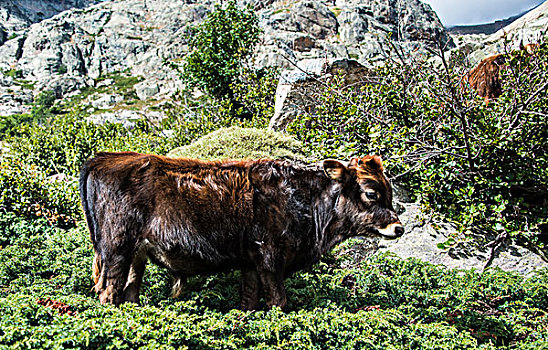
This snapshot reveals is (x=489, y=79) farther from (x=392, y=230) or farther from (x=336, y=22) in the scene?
(x=336, y=22)

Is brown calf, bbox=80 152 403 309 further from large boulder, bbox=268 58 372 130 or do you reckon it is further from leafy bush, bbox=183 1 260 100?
leafy bush, bbox=183 1 260 100

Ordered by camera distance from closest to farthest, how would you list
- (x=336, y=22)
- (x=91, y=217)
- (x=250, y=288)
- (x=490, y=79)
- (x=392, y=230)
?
(x=91, y=217) < (x=250, y=288) < (x=392, y=230) < (x=490, y=79) < (x=336, y=22)

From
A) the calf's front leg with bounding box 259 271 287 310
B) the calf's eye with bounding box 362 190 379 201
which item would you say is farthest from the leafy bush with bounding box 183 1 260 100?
the calf's front leg with bounding box 259 271 287 310

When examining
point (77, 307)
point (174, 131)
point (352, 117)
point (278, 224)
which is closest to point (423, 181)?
point (352, 117)

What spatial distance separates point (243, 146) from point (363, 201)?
126 inches

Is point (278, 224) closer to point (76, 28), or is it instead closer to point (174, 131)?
point (174, 131)

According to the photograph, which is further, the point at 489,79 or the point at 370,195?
the point at 489,79

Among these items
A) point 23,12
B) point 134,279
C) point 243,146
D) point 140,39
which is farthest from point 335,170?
point 23,12

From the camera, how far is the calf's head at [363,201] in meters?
4.37

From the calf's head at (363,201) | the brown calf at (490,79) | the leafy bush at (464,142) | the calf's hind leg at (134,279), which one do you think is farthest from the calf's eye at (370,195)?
the brown calf at (490,79)

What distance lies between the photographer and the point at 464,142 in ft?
22.7

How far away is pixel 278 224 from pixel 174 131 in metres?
9.14

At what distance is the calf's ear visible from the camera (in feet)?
14.2

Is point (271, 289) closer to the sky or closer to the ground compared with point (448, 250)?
closer to the sky
